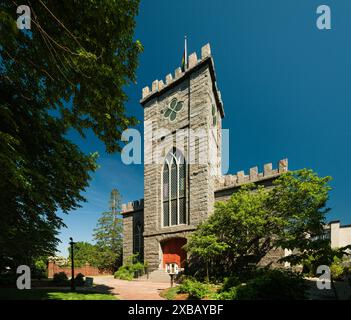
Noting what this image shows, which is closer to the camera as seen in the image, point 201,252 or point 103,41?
point 103,41

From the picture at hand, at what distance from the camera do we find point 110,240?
142 feet

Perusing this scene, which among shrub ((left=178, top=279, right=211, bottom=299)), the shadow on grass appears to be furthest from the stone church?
the shadow on grass

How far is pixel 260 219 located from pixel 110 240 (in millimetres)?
35312

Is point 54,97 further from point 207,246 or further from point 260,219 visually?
point 260,219

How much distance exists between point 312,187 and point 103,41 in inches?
499

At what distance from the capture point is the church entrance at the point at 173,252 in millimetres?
19453

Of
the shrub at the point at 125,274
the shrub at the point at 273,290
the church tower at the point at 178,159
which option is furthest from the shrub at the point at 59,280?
the shrub at the point at 273,290

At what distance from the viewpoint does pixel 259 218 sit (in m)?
14.1

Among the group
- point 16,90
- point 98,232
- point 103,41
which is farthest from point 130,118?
point 98,232

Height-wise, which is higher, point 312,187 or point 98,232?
point 312,187

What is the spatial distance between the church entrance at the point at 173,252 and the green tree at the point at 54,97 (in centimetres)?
1108

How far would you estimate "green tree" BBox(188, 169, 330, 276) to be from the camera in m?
13.4
